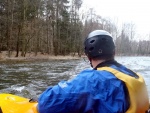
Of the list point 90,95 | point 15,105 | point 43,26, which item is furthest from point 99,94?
point 43,26

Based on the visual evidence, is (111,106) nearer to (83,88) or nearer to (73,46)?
(83,88)

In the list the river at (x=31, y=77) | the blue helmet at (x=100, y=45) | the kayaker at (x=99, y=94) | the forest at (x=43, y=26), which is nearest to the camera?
the kayaker at (x=99, y=94)

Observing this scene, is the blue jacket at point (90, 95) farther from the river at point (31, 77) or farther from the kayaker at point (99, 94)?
the river at point (31, 77)


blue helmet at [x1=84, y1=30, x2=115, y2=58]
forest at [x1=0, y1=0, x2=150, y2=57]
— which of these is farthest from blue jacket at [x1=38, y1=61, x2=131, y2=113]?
forest at [x1=0, y1=0, x2=150, y2=57]

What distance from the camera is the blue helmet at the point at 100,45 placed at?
1908 millimetres

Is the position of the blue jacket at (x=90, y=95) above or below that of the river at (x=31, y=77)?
above

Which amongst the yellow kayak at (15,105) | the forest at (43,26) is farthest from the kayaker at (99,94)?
the forest at (43,26)

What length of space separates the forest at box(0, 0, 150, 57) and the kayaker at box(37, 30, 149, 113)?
994 inches

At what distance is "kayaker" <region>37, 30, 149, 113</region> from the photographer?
160cm

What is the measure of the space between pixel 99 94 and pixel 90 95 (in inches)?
2.4

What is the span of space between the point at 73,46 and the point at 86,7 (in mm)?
8463

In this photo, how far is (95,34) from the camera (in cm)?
197

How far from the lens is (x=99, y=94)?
1616mm

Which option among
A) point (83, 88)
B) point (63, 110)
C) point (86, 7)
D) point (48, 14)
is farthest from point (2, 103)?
point (86, 7)
